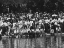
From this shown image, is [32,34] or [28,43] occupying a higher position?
[28,43]

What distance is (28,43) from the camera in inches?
762

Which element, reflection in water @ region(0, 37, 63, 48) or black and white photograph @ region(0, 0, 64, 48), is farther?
black and white photograph @ region(0, 0, 64, 48)

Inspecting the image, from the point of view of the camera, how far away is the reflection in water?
18.5 m

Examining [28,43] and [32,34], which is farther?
[32,34]

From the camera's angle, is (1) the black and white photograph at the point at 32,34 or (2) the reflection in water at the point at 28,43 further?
(1) the black and white photograph at the point at 32,34

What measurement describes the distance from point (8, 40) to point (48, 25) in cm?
377

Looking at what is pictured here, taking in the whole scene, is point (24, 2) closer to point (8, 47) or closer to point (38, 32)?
point (38, 32)

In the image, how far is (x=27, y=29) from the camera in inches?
876

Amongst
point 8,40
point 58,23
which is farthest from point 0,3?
point 8,40

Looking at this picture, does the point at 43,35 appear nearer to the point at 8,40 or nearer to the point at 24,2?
the point at 8,40

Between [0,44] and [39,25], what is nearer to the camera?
[0,44]

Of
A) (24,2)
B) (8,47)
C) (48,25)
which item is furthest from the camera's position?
(24,2)

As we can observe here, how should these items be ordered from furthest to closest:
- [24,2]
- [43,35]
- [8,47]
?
[24,2] < [43,35] < [8,47]

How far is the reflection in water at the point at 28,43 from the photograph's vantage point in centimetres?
1851
